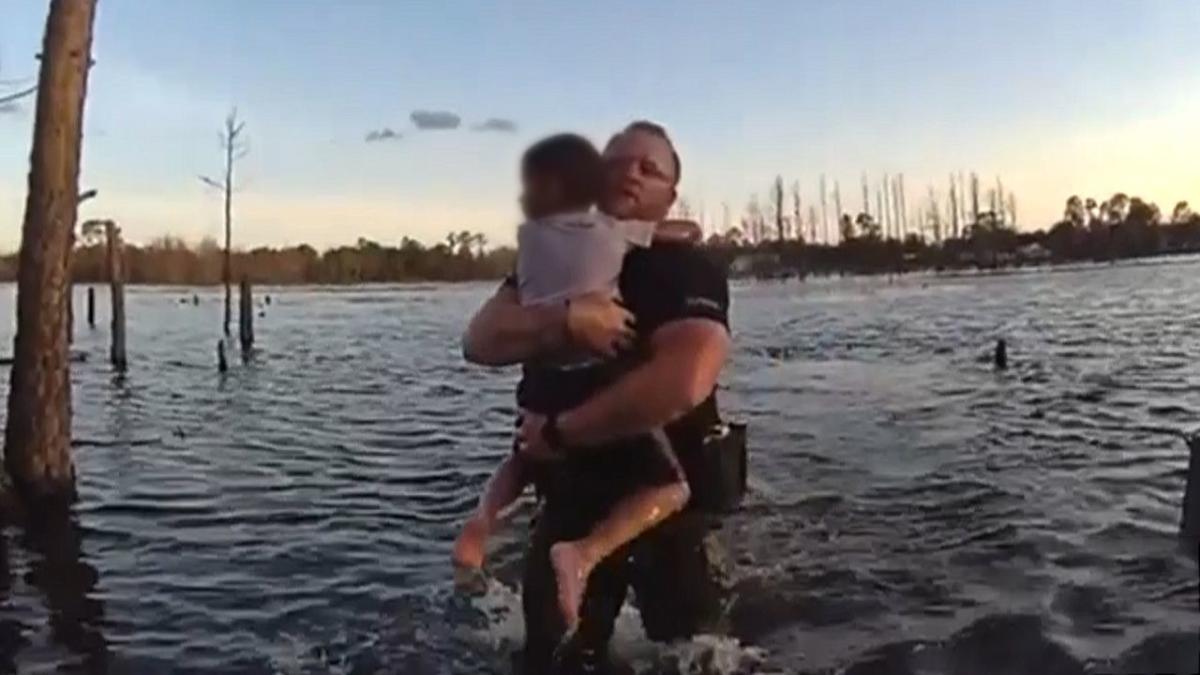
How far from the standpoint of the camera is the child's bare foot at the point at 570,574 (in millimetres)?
3668

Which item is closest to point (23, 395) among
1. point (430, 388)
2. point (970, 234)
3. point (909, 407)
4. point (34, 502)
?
point (34, 502)

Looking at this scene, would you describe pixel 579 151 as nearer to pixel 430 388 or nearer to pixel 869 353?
pixel 430 388

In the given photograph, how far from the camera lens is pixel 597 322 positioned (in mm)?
3412

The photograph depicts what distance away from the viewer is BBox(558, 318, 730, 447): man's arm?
3.44 meters

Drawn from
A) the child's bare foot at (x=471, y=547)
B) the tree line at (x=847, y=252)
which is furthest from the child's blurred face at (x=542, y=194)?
Answer: the tree line at (x=847, y=252)

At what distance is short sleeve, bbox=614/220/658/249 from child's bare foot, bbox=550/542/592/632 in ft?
2.74

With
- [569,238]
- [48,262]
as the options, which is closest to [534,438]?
[569,238]

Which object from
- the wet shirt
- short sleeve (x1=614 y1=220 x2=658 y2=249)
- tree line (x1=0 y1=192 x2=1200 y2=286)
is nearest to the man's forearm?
the wet shirt

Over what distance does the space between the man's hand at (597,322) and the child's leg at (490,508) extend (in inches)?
28.7

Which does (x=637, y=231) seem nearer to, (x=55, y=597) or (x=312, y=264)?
(x=55, y=597)

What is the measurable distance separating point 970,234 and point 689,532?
150 meters

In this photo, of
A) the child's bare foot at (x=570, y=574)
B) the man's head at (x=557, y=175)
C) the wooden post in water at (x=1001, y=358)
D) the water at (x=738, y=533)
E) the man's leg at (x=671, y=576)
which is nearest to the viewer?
the man's head at (x=557, y=175)

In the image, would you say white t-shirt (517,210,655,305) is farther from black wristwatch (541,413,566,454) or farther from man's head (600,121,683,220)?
black wristwatch (541,413,566,454)

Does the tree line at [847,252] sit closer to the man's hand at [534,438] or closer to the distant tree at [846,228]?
the distant tree at [846,228]
